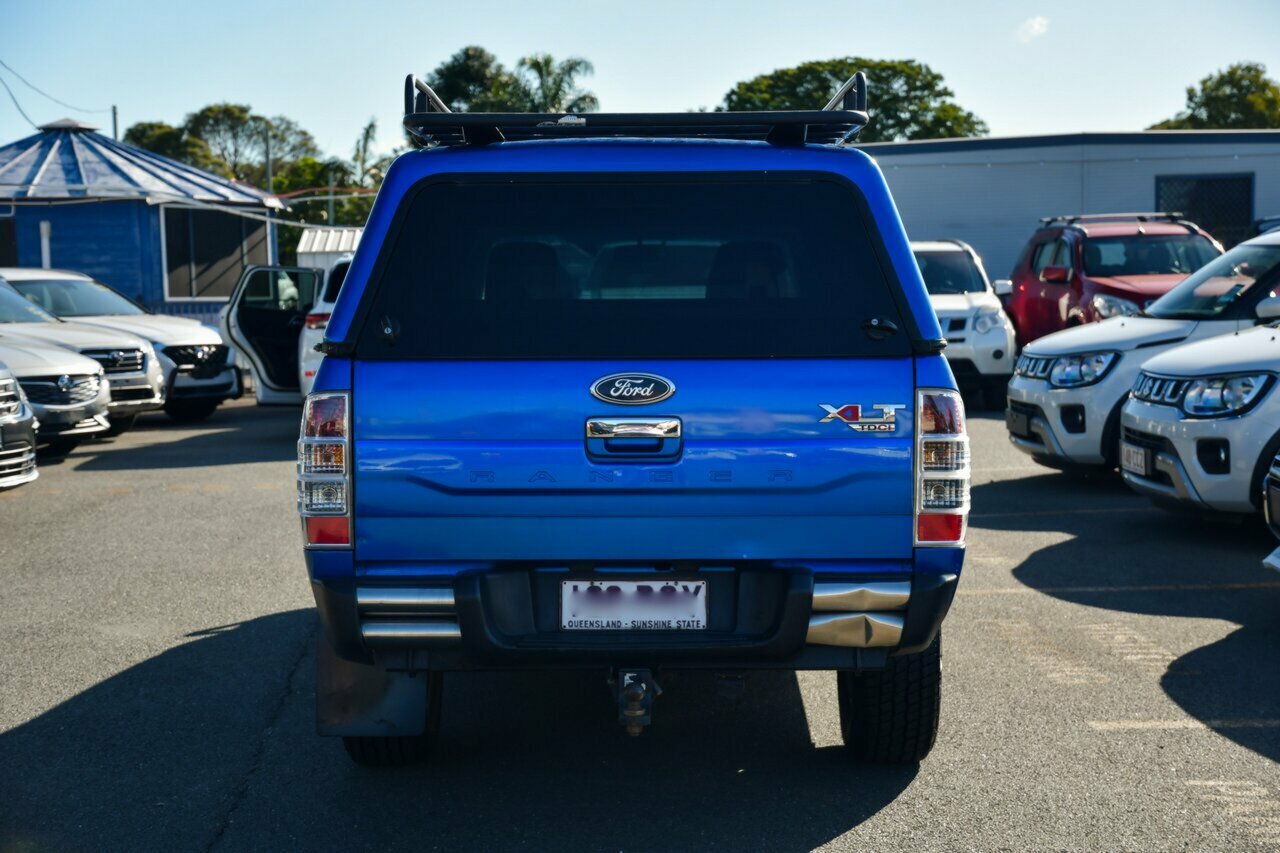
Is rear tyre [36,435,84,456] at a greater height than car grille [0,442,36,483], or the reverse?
car grille [0,442,36,483]

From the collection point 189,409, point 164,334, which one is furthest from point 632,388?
point 189,409

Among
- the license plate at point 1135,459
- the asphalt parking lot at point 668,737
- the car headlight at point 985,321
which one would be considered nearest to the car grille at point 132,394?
the asphalt parking lot at point 668,737

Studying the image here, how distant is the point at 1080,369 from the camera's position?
9.94 metres

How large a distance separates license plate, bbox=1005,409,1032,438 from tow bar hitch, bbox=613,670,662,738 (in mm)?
6820

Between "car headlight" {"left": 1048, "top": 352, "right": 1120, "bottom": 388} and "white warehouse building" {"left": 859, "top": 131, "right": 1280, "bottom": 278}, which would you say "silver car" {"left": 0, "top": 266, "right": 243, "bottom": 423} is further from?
"white warehouse building" {"left": 859, "top": 131, "right": 1280, "bottom": 278}

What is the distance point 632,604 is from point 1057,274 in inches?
493

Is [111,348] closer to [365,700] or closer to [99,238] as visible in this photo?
[365,700]

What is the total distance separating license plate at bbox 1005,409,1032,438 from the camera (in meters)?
10.3

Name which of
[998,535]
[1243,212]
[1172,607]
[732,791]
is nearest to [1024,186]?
[1243,212]

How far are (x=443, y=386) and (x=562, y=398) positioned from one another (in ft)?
1.03

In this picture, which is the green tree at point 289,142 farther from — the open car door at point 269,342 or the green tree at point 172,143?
the open car door at point 269,342

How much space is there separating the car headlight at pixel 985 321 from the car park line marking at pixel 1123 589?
30.0 feet

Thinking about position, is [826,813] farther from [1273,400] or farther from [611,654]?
[1273,400]

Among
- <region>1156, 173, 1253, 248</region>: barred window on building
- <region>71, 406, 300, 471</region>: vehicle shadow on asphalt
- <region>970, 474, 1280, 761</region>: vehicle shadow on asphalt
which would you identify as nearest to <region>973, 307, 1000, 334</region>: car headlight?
<region>970, 474, 1280, 761</region>: vehicle shadow on asphalt
